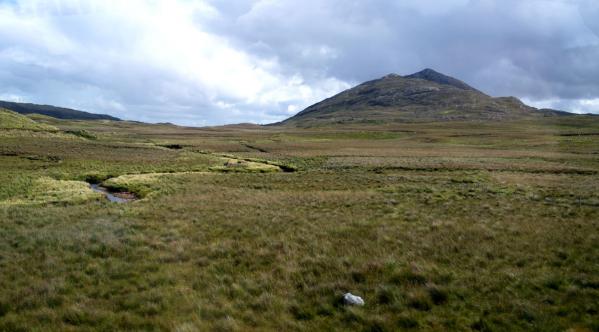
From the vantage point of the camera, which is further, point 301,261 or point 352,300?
point 301,261

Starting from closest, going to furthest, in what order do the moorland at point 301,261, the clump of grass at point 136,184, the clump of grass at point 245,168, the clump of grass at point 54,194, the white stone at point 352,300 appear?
the moorland at point 301,261 < the white stone at point 352,300 < the clump of grass at point 54,194 < the clump of grass at point 136,184 < the clump of grass at point 245,168

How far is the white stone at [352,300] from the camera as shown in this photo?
830 centimetres

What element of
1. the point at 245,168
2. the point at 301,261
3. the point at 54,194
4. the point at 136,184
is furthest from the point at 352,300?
the point at 245,168

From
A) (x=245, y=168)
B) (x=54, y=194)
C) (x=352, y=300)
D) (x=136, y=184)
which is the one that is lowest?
(x=54, y=194)

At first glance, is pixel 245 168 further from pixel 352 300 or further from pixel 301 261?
pixel 352 300

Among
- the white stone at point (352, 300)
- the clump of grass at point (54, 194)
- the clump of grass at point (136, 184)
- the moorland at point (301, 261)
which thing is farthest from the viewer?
the clump of grass at point (136, 184)

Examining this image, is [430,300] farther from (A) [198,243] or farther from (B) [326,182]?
(B) [326,182]

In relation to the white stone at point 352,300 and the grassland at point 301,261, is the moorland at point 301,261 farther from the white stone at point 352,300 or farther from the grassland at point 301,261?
the white stone at point 352,300

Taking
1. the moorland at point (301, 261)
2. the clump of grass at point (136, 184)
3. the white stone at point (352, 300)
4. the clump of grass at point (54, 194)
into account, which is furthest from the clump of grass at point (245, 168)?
the white stone at point (352, 300)

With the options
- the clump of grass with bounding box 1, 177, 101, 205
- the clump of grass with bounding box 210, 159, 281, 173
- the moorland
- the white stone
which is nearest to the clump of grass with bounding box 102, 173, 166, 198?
the clump of grass with bounding box 1, 177, 101, 205

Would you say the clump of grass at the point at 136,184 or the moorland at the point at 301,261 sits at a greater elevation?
the moorland at the point at 301,261

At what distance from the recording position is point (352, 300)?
27.3 ft

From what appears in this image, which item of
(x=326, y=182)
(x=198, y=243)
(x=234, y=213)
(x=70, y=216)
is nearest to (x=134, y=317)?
(x=198, y=243)

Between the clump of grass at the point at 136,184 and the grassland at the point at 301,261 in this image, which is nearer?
the grassland at the point at 301,261
